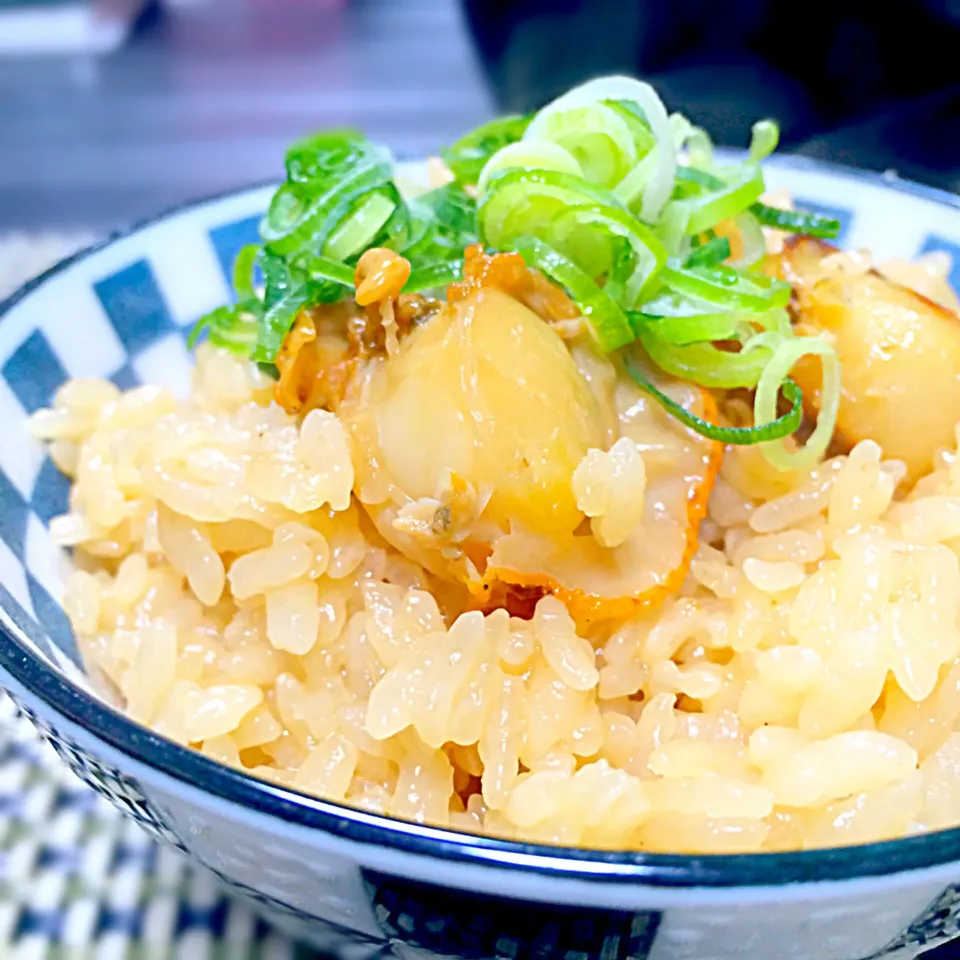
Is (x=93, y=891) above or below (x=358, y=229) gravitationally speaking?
below

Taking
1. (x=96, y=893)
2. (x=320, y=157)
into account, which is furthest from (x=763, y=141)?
(x=96, y=893)

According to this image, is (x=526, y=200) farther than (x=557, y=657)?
Yes

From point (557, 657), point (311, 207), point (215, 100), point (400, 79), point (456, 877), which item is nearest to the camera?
point (456, 877)

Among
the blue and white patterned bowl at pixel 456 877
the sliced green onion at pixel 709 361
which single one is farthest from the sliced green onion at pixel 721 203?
the blue and white patterned bowl at pixel 456 877

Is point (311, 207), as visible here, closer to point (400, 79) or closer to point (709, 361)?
point (709, 361)

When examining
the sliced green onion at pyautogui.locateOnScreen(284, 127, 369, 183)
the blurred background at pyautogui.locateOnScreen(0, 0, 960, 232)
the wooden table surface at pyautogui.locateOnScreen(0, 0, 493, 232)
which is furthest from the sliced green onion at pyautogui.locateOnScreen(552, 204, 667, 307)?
the wooden table surface at pyautogui.locateOnScreen(0, 0, 493, 232)

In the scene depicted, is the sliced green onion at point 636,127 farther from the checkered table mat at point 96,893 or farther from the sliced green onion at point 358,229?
the checkered table mat at point 96,893
